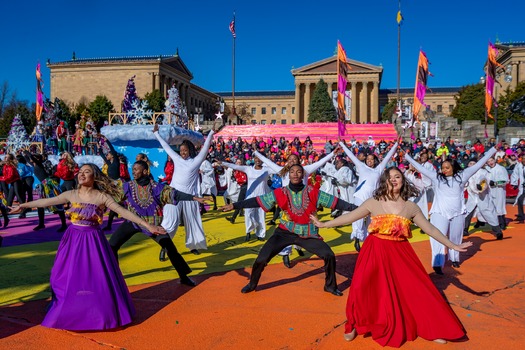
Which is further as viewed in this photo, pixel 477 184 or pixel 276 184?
pixel 276 184

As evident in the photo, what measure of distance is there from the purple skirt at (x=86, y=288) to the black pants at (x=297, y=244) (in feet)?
5.20

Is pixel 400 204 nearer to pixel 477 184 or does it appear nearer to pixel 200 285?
pixel 200 285

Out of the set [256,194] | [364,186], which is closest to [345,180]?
[364,186]

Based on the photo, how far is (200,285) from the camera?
585 centimetres

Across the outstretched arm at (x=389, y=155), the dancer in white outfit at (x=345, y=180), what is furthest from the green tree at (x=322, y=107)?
the outstretched arm at (x=389, y=155)

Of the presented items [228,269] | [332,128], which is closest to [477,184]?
[228,269]

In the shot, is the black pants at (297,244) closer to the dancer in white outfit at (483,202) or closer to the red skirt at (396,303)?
the red skirt at (396,303)

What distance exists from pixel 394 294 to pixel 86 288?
106 inches

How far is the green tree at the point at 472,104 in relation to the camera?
44000mm

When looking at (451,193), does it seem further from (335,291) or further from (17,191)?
(17,191)

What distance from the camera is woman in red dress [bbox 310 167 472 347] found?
395 cm

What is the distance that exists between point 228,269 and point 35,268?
9.19 feet

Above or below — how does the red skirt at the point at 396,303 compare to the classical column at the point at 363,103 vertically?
below

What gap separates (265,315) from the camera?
187 inches
